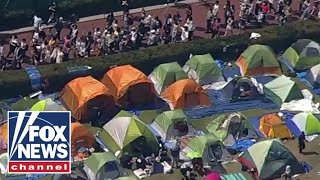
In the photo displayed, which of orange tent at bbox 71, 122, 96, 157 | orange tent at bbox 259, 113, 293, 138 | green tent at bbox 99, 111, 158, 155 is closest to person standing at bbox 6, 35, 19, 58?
orange tent at bbox 71, 122, 96, 157

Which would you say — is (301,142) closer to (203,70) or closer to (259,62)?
(259,62)

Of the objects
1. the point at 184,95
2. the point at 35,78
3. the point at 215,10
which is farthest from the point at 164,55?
the point at 35,78

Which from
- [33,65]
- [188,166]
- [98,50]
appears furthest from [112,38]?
[188,166]

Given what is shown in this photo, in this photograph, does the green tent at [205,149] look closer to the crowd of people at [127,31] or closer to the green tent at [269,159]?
the green tent at [269,159]

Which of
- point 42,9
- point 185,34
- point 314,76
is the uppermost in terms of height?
point 42,9

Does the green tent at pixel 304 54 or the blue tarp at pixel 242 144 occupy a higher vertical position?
the green tent at pixel 304 54

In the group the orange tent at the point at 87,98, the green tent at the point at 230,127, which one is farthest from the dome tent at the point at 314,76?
the orange tent at the point at 87,98

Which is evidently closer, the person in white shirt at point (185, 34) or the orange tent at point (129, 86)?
the orange tent at point (129, 86)
